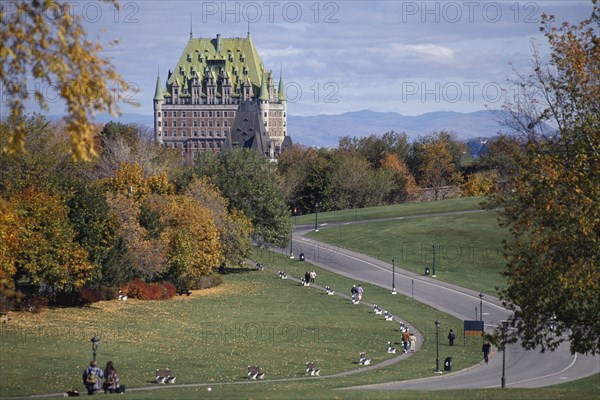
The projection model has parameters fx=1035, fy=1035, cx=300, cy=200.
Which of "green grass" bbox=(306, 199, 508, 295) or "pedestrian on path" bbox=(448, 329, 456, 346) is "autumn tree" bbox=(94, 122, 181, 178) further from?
"pedestrian on path" bbox=(448, 329, 456, 346)

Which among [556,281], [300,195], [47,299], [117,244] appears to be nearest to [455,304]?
[117,244]

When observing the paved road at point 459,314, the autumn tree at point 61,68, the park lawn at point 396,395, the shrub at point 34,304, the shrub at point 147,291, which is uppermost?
the autumn tree at point 61,68

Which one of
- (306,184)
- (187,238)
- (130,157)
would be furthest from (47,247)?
(306,184)

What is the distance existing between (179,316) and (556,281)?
137ft

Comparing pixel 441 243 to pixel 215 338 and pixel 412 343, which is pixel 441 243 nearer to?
pixel 412 343

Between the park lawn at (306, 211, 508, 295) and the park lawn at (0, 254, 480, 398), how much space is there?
52.1ft

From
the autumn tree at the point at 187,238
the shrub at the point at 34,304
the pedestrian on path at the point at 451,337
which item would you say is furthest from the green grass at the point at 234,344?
the autumn tree at the point at 187,238

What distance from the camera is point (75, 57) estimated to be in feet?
74.2

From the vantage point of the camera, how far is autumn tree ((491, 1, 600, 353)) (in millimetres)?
34750

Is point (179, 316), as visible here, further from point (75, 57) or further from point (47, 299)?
point (75, 57)

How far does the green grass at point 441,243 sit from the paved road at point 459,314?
2505 mm

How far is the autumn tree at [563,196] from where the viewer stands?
3475 cm

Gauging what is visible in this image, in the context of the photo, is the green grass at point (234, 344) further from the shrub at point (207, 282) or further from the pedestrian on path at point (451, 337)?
the shrub at point (207, 282)

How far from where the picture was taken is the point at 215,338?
64.5 metres
